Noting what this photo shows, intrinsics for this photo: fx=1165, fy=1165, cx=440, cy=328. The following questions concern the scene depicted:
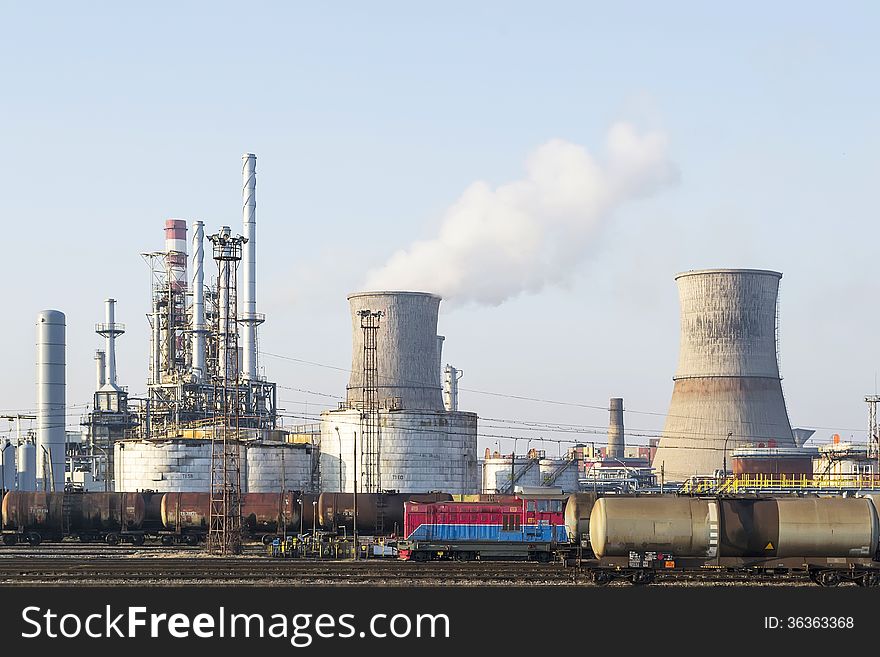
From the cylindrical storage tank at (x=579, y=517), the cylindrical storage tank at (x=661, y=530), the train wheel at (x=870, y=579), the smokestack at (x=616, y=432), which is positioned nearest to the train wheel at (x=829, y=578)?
the train wheel at (x=870, y=579)

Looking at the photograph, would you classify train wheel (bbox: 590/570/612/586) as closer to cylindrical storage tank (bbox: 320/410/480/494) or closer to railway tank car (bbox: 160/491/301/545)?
railway tank car (bbox: 160/491/301/545)

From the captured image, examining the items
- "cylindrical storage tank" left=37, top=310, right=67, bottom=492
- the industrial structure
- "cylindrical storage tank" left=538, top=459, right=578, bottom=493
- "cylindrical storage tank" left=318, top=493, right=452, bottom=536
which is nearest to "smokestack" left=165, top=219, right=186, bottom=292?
"cylindrical storage tank" left=37, top=310, right=67, bottom=492

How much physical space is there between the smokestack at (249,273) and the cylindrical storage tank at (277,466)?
59.0 feet

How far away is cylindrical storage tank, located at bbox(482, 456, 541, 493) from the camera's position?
3620 inches

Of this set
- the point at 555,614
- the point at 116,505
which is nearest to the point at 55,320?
the point at 116,505

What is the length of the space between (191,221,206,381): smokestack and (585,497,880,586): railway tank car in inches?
2686

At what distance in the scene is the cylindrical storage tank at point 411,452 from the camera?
8081cm

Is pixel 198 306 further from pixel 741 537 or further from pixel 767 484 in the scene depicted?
pixel 741 537

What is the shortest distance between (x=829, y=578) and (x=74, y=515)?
37155mm

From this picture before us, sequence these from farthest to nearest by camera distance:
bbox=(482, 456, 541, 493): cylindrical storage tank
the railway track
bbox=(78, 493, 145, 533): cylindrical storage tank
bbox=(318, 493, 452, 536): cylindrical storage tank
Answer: bbox=(482, 456, 541, 493): cylindrical storage tank
bbox=(78, 493, 145, 533): cylindrical storage tank
bbox=(318, 493, 452, 536): cylindrical storage tank
the railway track

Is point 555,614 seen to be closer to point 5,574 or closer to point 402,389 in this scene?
point 5,574

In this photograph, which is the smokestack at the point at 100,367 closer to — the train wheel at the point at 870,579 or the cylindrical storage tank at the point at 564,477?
the cylindrical storage tank at the point at 564,477

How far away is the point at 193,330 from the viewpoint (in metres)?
97.5

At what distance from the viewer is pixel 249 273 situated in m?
103
